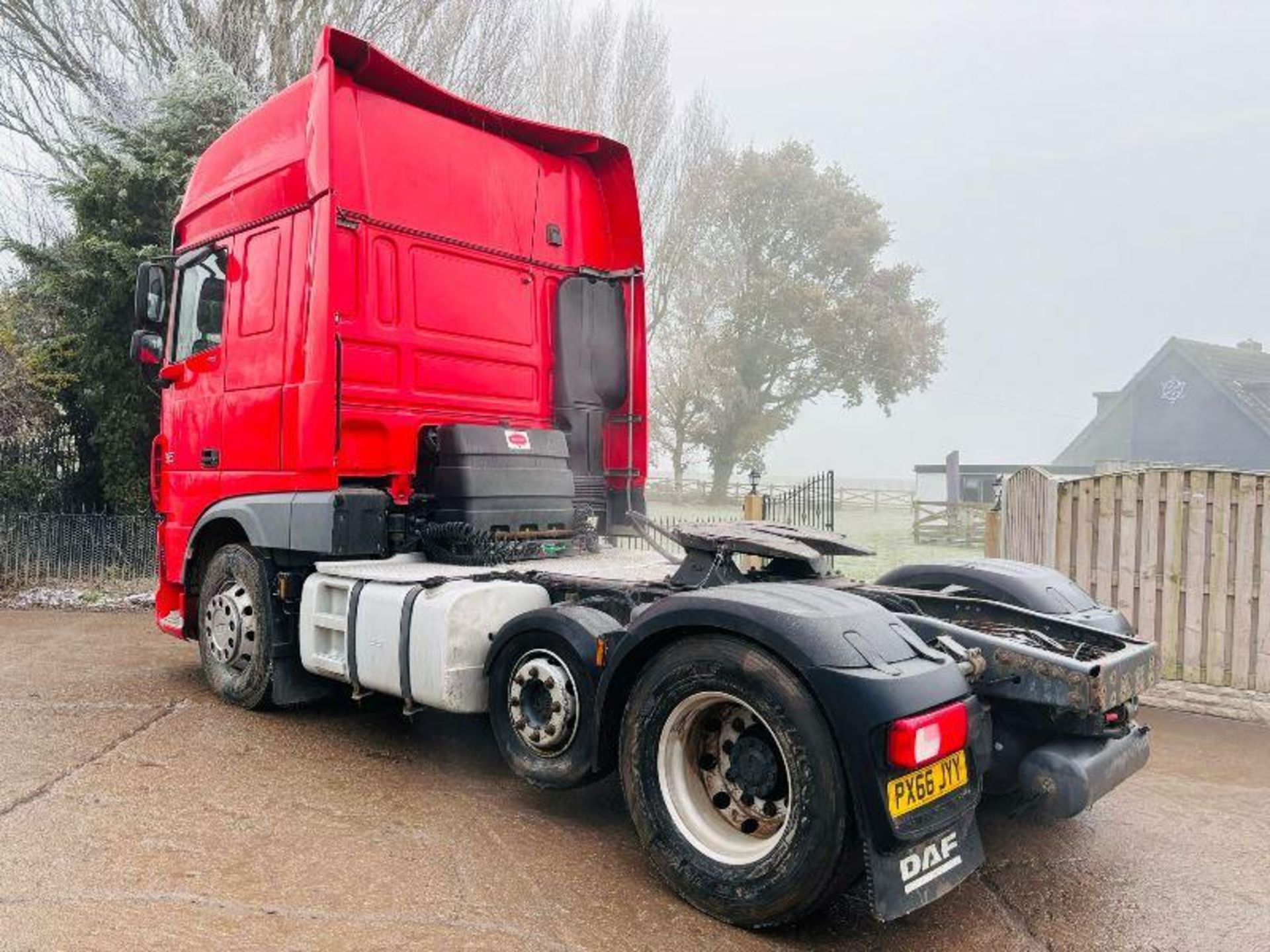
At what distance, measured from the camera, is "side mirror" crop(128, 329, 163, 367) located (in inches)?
230

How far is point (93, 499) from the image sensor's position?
38.3ft

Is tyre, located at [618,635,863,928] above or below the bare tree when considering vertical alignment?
below

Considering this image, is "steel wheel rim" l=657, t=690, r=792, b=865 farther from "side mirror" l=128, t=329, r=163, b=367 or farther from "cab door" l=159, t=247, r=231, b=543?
"side mirror" l=128, t=329, r=163, b=367

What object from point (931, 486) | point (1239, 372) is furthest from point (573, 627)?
point (1239, 372)

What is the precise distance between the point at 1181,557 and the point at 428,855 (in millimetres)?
5355

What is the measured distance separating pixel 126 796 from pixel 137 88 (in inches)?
581

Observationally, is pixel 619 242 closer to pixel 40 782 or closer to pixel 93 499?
pixel 40 782

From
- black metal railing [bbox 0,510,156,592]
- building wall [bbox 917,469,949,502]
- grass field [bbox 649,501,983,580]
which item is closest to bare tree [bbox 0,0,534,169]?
black metal railing [bbox 0,510,156,592]

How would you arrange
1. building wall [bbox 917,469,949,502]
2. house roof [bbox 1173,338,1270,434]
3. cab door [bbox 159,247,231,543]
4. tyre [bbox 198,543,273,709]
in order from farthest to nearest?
house roof [bbox 1173,338,1270,434] → building wall [bbox 917,469,949,502] → cab door [bbox 159,247,231,543] → tyre [bbox 198,543,273,709]

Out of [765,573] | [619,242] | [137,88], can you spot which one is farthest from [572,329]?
[137,88]

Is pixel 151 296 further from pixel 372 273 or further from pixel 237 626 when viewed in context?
pixel 237 626

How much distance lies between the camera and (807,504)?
1078 cm

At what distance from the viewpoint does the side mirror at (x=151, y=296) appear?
5.81 metres

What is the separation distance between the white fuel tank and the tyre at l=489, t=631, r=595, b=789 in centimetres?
16
